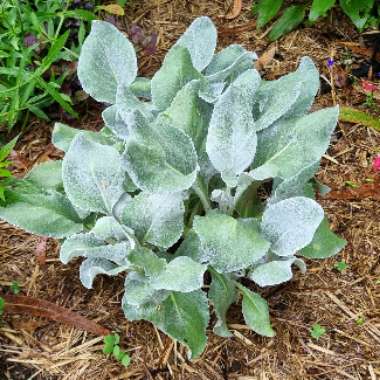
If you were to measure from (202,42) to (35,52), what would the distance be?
776mm

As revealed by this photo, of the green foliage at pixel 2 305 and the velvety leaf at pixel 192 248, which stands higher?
the velvety leaf at pixel 192 248

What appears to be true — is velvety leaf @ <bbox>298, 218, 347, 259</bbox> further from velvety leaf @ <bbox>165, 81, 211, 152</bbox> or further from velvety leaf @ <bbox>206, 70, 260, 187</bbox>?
velvety leaf @ <bbox>165, 81, 211, 152</bbox>

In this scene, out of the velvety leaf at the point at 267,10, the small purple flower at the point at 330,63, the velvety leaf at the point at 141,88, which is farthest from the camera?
the velvety leaf at the point at 267,10

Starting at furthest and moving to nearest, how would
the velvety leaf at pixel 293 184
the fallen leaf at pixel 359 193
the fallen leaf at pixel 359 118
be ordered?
the fallen leaf at pixel 359 118 → the fallen leaf at pixel 359 193 → the velvety leaf at pixel 293 184

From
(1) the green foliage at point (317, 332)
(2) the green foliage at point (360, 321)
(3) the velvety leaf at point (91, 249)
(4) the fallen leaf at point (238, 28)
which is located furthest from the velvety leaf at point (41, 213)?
(4) the fallen leaf at point (238, 28)

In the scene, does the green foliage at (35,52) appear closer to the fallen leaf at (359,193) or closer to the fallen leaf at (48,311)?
the fallen leaf at (48,311)

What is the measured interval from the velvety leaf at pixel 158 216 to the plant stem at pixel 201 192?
8cm

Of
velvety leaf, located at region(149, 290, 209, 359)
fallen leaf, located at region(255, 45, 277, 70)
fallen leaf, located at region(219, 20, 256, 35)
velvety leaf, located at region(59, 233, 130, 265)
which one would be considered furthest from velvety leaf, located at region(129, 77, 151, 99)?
fallen leaf, located at region(219, 20, 256, 35)

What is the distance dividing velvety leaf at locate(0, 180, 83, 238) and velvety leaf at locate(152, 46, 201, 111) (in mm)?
380

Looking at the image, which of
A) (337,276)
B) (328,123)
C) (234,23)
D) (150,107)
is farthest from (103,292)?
(234,23)

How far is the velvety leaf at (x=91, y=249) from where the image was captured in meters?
1.49

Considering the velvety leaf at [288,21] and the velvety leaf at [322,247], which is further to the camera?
the velvety leaf at [288,21]

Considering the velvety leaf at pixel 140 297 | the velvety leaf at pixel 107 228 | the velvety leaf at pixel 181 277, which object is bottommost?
the velvety leaf at pixel 140 297

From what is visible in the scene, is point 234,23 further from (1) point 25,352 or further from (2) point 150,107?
(1) point 25,352
